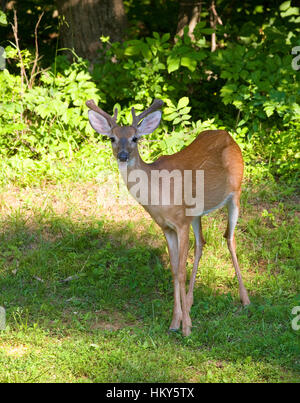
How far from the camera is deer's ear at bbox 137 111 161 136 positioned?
5.37 metres

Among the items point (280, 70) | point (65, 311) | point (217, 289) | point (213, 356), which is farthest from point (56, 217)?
point (280, 70)

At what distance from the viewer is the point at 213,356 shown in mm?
4891

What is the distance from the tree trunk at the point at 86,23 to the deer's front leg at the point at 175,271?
3877 millimetres

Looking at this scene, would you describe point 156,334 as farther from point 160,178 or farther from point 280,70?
point 280,70

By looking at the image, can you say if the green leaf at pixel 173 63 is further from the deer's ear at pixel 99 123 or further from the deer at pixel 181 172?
the deer's ear at pixel 99 123

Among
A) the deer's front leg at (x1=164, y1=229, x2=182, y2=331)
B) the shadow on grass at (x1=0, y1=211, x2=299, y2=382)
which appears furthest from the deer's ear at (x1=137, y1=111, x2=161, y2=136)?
the shadow on grass at (x1=0, y1=211, x2=299, y2=382)

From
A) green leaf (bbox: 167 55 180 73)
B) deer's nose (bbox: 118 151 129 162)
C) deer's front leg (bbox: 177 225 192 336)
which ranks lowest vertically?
deer's front leg (bbox: 177 225 192 336)

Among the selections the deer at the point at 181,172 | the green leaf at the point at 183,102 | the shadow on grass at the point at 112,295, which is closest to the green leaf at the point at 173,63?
the green leaf at the point at 183,102

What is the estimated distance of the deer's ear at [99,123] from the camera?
5363 mm

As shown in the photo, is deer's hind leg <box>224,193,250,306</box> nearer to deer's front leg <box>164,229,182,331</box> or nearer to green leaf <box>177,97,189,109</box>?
deer's front leg <box>164,229,182,331</box>

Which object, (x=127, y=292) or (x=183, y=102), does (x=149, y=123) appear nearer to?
(x=127, y=292)

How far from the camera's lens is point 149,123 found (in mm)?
5406

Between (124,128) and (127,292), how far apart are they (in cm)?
153

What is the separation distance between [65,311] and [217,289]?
4.41 feet
